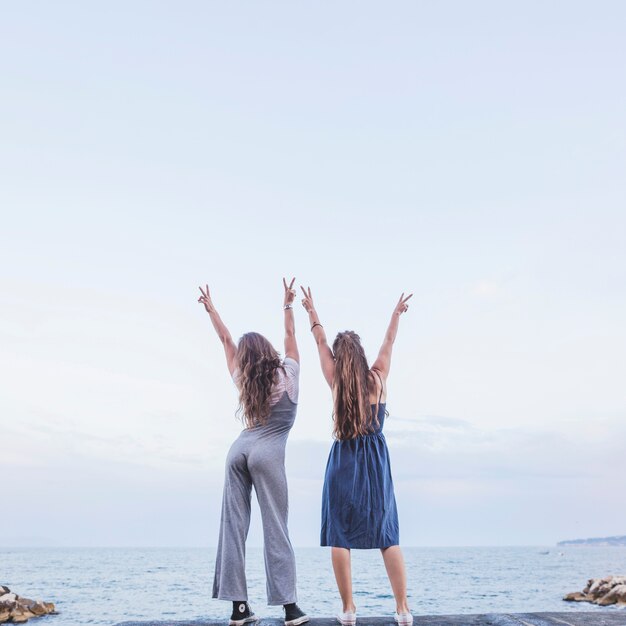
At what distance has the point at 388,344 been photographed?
581 cm

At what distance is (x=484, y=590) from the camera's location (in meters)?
43.9

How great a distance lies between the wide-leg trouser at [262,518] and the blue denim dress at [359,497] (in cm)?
36

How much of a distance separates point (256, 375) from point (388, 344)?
1179 millimetres

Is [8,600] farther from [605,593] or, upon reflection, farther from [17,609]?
[605,593]

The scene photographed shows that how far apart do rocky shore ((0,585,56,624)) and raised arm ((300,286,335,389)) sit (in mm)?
24008

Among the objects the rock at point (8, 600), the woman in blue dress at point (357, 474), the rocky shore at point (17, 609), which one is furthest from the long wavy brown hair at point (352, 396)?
the rock at point (8, 600)

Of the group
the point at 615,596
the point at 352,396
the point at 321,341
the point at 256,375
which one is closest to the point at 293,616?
the point at 352,396

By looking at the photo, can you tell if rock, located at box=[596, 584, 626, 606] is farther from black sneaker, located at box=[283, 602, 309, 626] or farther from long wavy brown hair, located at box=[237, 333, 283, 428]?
long wavy brown hair, located at box=[237, 333, 283, 428]

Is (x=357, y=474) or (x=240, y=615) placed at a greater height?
(x=357, y=474)

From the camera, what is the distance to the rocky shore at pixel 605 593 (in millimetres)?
30375

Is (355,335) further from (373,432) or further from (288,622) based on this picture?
(288,622)

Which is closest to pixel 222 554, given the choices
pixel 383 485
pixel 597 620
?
pixel 383 485

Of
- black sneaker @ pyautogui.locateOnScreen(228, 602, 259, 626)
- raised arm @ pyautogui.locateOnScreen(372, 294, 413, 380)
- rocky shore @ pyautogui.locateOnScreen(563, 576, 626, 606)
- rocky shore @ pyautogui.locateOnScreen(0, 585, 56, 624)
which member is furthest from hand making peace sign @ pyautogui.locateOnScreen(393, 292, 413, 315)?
rocky shore @ pyautogui.locateOnScreen(563, 576, 626, 606)

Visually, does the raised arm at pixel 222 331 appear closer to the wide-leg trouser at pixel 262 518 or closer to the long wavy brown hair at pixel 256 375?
the long wavy brown hair at pixel 256 375
